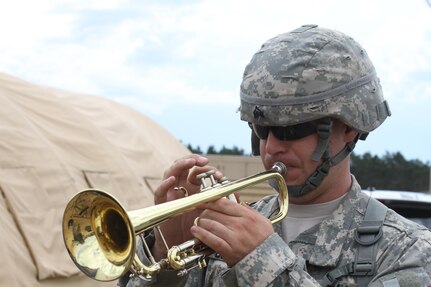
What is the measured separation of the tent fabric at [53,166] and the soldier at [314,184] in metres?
3.59

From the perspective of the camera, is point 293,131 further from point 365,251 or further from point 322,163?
point 365,251

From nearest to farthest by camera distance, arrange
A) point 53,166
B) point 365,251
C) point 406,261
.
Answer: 1. point 406,261
2. point 365,251
3. point 53,166

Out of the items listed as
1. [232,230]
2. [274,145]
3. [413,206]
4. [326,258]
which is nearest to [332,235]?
[326,258]

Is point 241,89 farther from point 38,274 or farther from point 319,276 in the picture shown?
point 38,274

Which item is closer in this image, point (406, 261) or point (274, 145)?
point (406, 261)

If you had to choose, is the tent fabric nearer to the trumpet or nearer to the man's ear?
the trumpet

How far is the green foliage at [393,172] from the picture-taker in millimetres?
28891

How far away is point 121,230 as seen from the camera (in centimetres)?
266

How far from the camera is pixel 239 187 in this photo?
2.75 meters

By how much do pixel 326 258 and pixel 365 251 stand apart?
0.41 ft

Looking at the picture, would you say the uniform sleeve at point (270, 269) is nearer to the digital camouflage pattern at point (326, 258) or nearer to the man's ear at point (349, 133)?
the digital camouflage pattern at point (326, 258)

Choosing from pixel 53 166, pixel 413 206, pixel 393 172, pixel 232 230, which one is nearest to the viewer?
pixel 232 230

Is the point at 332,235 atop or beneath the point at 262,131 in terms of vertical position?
beneath

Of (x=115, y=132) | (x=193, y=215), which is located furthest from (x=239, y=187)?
(x=115, y=132)
